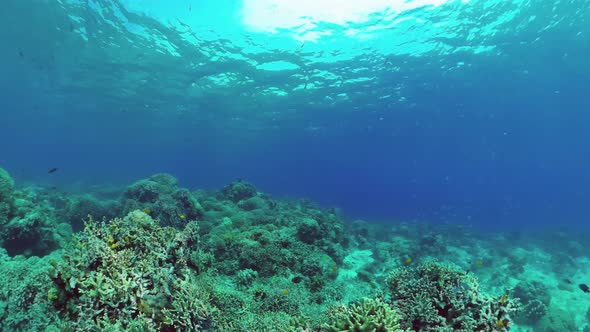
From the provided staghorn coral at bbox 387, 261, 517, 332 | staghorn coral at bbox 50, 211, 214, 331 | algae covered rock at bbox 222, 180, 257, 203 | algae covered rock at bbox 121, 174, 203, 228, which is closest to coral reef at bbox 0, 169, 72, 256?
algae covered rock at bbox 121, 174, 203, 228

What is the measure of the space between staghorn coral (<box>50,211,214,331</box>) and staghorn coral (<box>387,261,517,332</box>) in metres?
3.60

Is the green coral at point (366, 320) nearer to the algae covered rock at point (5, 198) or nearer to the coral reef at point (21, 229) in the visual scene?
the coral reef at point (21, 229)

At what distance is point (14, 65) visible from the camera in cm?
3888

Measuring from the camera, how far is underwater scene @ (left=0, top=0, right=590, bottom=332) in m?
5.34

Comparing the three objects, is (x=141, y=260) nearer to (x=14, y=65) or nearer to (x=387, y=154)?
(x=14, y=65)

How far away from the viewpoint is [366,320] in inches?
180

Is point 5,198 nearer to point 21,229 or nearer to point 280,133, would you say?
point 21,229

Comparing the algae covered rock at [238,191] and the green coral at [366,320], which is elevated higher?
the green coral at [366,320]

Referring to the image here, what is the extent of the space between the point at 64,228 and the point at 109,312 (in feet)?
36.0

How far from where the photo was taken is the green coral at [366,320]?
4.57 m

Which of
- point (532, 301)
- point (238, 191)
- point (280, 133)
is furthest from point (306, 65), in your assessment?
point (280, 133)

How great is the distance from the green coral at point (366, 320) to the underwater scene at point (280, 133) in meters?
0.03

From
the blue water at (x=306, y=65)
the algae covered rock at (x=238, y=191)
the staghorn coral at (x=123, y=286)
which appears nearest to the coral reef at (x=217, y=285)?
the staghorn coral at (x=123, y=286)

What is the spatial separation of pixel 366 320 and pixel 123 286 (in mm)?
3596
